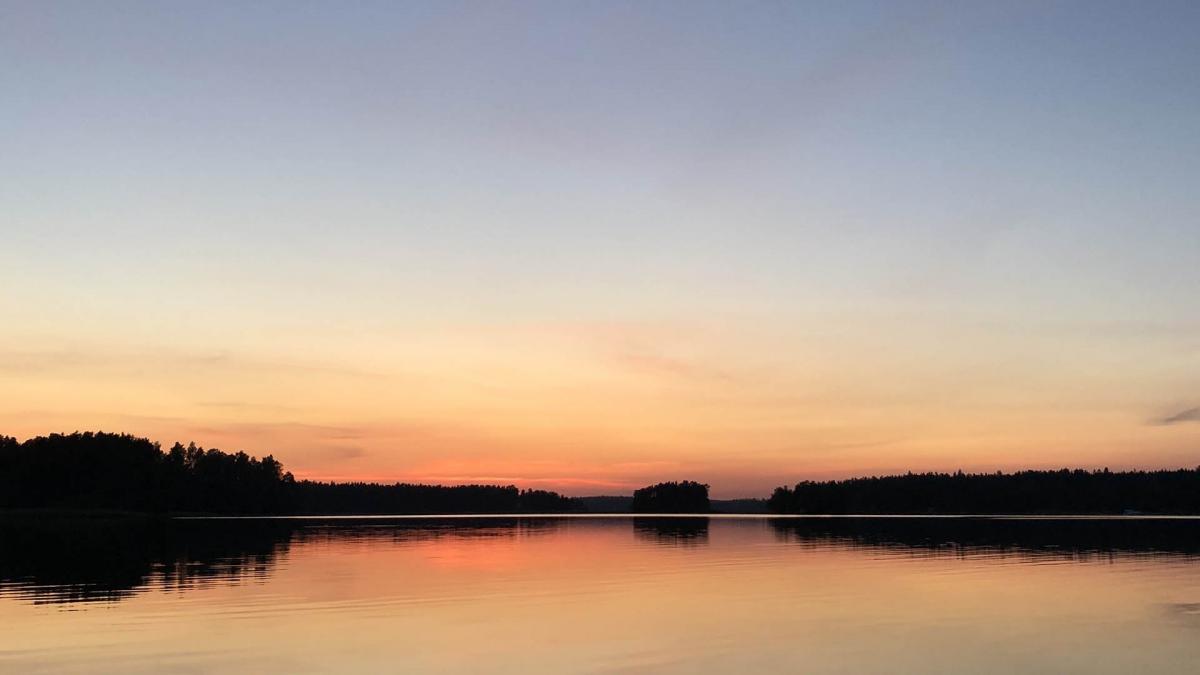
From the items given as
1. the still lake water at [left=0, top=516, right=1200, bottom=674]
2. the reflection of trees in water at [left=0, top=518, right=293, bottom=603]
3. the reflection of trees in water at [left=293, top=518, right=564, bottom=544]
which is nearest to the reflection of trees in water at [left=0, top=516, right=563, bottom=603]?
the reflection of trees in water at [left=0, top=518, right=293, bottom=603]

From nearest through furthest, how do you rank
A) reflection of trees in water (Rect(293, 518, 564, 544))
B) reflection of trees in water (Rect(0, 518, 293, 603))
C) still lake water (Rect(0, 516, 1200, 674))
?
still lake water (Rect(0, 516, 1200, 674)) < reflection of trees in water (Rect(0, 518, 293, 603)) < reflection of trees in water (Rect(293, 518, 564, 544))

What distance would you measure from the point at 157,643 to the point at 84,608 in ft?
27.7

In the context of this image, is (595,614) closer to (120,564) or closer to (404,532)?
(120,564)

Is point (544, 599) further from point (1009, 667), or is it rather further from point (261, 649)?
point (1009, 667)

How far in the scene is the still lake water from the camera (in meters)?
24.2

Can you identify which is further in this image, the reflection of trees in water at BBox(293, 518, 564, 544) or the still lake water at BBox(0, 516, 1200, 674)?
the reflection of trees in water at BBox(293, 518, 564, 544)

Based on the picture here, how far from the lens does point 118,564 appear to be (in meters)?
52.0

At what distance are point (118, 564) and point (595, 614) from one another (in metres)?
31.6

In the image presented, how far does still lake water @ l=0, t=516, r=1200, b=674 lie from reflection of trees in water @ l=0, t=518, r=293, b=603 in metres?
0.24

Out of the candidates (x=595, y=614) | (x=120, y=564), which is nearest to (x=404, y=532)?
(x=120, y=564)

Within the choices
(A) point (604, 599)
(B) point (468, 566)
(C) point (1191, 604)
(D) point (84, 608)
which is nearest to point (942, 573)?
Result: (C) point (1191, 604)

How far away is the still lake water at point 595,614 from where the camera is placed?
24219 millimetres

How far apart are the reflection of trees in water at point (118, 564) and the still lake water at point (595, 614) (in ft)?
0.78

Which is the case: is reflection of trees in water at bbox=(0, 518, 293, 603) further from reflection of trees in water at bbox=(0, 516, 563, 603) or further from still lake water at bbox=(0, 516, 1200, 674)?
still lake water at bbox=(0, 516, 1200, 674)
